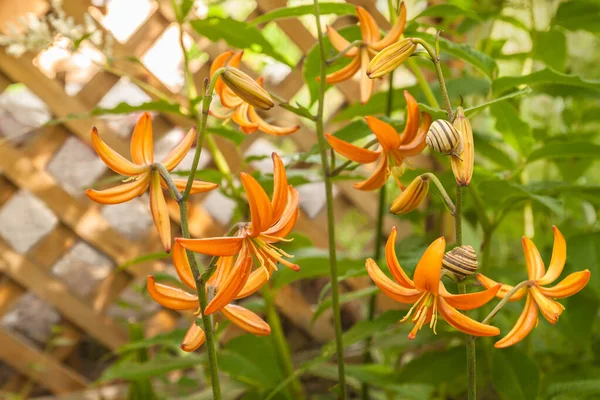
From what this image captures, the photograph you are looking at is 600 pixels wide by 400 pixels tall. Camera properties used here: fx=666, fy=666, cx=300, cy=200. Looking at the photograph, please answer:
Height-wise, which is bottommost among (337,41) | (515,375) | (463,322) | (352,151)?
(515,375)

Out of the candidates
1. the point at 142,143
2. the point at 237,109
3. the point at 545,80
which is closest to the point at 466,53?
the point at 545,80

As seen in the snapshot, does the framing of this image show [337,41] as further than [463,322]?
Yes

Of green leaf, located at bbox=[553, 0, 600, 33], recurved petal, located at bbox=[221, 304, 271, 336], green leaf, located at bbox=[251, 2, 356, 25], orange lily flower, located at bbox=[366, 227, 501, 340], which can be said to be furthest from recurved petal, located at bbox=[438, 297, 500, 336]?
green leaf, located at bbox=[553, 0, 600, 33]

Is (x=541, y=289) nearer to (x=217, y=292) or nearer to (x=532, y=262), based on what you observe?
(x=532, y=262)

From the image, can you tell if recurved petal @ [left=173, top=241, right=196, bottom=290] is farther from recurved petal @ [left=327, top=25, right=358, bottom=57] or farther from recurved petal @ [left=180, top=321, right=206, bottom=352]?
recurved petal @ [left=327, top=25, right=358, bottom=57]

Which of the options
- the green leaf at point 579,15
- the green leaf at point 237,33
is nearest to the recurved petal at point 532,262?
the green leaf at point 237,33

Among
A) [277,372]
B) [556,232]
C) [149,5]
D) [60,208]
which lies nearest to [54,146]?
[60,208]

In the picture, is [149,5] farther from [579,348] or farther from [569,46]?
[579,348]
